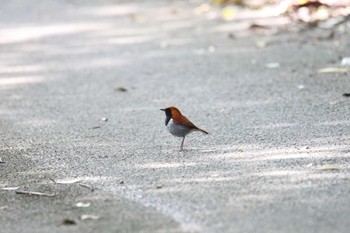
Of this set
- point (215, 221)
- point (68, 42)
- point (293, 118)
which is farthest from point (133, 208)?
point (68, 42)

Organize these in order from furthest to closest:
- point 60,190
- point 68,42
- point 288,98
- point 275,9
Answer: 1. point 275,9
2. point 68,42
3. point 288,98
4. point 60,190

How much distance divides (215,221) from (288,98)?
11.9ft

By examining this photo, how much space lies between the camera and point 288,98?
8.40m

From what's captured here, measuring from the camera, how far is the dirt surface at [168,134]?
5.19 metres

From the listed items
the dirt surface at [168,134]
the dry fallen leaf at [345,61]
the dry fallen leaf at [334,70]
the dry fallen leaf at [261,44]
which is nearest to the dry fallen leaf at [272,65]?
the dirt surface at [168,134]

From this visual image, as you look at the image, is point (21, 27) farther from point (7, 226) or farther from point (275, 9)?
point (7, 226)

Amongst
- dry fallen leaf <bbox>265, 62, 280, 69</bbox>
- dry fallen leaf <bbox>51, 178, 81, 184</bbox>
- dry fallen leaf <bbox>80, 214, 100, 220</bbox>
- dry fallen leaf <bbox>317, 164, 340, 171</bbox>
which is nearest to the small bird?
dry fallen leaf <bbox>51, 178, 81, 184</bbox>

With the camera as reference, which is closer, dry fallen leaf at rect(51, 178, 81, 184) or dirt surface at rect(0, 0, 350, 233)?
dirt surface at rect(0, 0, 350, 233)

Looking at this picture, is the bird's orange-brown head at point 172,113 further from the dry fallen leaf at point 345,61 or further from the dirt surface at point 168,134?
the dry fallen leaf at point 345,61

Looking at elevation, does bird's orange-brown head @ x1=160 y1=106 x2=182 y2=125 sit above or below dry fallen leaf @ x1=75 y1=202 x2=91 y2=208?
above

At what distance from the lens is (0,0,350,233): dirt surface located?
5.19m

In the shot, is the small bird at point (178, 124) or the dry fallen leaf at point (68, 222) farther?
the small bird at point (178, 124)

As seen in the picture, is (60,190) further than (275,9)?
No

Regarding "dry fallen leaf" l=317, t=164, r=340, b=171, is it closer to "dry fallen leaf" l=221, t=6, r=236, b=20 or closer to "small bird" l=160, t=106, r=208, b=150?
"small bird" l=160, t=106, r=208, b=150
